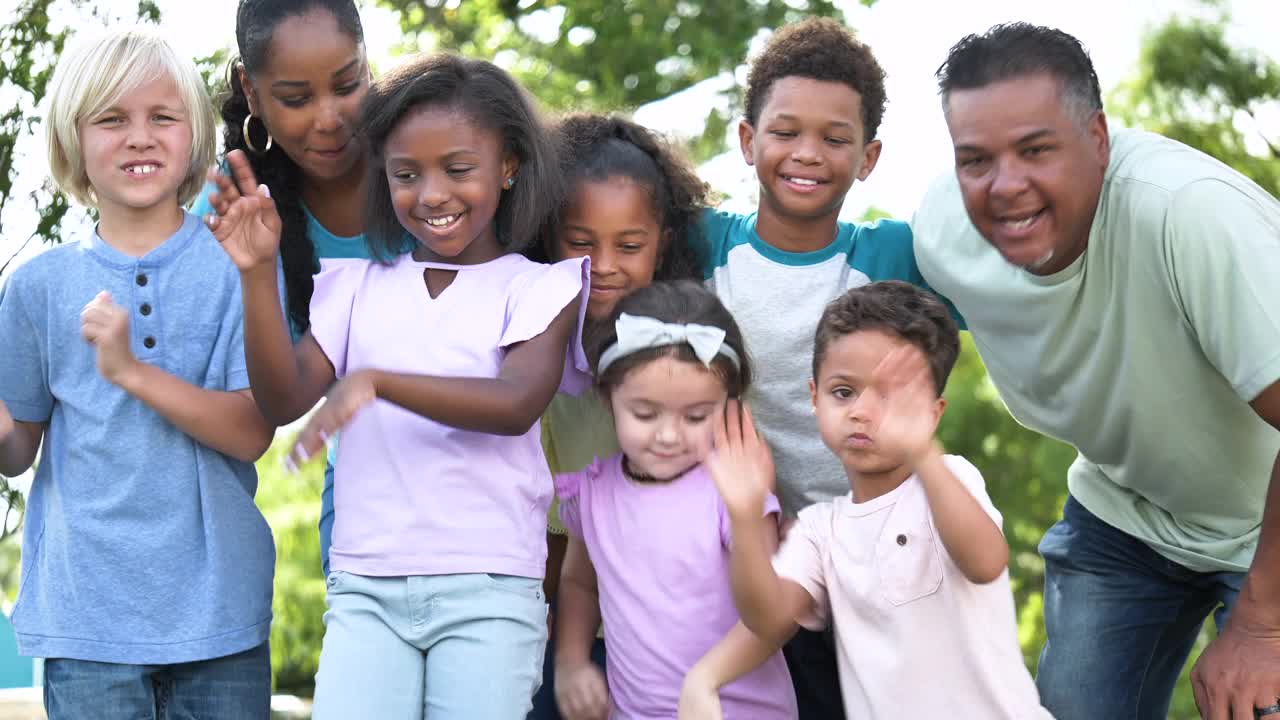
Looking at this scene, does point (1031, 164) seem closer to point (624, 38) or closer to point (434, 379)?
point (434, 379)

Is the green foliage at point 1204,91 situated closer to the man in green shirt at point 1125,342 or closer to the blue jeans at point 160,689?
the man in green shirt at point 1125,342

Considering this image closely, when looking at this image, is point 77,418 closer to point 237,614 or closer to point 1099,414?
point 237,614

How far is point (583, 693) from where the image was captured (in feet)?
10.6

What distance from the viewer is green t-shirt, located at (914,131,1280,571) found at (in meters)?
3.00

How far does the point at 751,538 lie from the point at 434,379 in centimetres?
71

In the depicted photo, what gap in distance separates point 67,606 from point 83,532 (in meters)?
0.16

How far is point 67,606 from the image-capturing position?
3123 millimetres

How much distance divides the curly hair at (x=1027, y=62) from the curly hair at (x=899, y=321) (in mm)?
582

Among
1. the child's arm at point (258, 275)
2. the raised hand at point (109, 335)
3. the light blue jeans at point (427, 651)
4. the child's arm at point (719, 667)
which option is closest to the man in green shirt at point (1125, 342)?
the child's arm at point (719, 667)

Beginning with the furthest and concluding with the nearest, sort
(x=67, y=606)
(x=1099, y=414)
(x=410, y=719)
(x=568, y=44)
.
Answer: (x=568, y=44), (x=1099, y=414), (x=67, y=606), (x=410, y=719)

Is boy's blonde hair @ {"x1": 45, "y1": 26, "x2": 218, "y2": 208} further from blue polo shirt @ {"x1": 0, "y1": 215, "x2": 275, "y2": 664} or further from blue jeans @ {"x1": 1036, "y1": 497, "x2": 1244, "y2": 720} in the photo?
blue jeans @ {"x1": 1036, "y1": 497, "x2": 1244, "y2": 720}

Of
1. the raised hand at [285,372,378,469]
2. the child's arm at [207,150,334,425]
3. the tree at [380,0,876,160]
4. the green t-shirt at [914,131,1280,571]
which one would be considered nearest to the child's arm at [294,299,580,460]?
the raised hand at [285,372,378,469]

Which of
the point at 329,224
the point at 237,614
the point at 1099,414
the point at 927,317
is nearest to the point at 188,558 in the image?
the point at 237,614

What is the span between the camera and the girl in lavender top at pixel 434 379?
2908 millimetres
